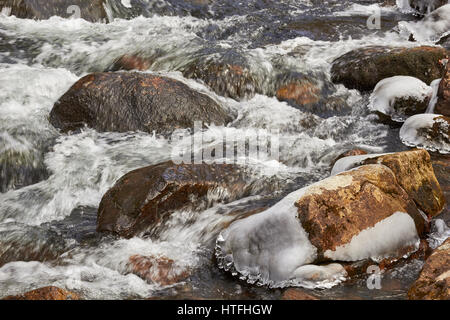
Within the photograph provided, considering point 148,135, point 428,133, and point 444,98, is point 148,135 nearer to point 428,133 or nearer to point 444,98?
point 428,133

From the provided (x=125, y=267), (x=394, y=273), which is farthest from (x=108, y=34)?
(x=394, y=273)

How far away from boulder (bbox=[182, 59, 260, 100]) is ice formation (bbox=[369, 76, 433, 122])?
4.34ft

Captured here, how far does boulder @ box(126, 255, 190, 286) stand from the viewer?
11.4ft

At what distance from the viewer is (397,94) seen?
615cm

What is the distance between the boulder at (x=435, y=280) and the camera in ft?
9.12

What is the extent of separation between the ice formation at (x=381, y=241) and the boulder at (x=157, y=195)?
4.00ft

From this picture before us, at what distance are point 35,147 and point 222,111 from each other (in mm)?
1871

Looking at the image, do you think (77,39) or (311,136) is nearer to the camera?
(311,136)

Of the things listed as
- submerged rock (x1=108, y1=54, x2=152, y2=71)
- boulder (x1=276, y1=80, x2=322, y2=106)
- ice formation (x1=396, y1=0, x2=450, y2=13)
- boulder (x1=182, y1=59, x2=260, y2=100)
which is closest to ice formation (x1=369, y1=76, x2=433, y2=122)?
boulder (x1=276, y1=80, x2=322, y2=106)

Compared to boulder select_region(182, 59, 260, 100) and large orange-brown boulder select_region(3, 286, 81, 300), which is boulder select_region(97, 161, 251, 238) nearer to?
large orange-brown boulder select_region(3, 286, 81, 300)

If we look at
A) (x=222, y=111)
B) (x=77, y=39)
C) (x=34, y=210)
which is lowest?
(x=34, y=210)

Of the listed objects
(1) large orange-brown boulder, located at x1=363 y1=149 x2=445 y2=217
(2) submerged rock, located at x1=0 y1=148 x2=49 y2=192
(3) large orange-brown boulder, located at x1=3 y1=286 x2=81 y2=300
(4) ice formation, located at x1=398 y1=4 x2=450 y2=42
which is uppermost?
(4) ice formation, located at x1=398 y1=4 x2=450 y2=42

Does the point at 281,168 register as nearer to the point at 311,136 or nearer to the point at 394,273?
the point at 311,136

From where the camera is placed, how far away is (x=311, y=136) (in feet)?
19.0
